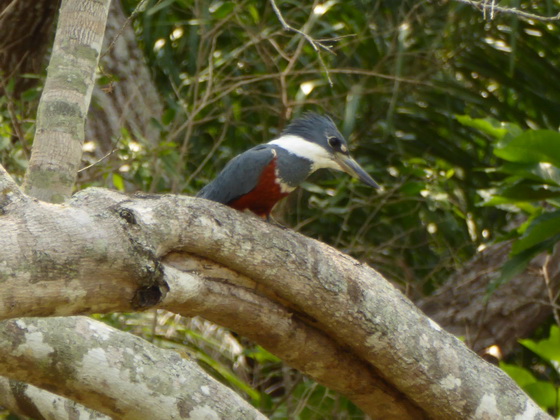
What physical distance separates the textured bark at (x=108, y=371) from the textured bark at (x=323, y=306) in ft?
0.69

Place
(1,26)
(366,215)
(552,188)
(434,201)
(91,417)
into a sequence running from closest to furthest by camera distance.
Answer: (91,417) → (552,188) → (1,26) → (434,201) → (366,215)

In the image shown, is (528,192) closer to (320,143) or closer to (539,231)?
(539,231)

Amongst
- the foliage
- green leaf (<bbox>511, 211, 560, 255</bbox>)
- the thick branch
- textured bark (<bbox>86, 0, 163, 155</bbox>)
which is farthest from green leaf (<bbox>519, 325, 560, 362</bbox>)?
textured bark (<bbox>86, 0, 163, 155</bbox>)

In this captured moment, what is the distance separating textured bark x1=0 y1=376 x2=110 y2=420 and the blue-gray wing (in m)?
1.01

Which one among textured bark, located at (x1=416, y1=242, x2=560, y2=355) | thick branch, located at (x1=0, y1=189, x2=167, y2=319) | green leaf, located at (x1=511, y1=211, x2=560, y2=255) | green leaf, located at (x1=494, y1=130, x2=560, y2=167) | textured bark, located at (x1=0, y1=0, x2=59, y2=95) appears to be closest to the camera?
thick branch, located at (x1=0, y1=189, x2=167, y2=319)

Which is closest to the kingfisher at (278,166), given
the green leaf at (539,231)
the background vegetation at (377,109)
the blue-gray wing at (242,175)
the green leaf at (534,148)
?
the blue-gray wing at (242,175)

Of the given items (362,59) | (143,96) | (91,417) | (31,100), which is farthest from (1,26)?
(91,417)

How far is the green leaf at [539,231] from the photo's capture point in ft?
12.8

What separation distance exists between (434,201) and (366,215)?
50 cm

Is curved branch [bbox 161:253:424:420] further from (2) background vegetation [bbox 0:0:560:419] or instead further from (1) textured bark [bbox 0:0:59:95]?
(1) textured bark [bbox 0:0:59:95]

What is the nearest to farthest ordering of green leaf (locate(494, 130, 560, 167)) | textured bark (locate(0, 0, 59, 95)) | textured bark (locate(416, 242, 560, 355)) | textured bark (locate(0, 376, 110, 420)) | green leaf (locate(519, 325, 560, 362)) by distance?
1. textured bark (locate(0, 376, 110, 420))
2. green leaf (locate(519, 325, 560, 362))
3. green leaf (locate(494, 130, 560, 167))
4. textured bark (locate(0, 0, 59, 95))
5. textured bark (locate(416, 242, 560, 355))

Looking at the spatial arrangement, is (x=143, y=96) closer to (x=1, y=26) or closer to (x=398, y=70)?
(x=1, y=26)

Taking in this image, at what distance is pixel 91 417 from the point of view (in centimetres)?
294

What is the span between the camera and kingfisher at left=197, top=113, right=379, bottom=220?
3484 mm
